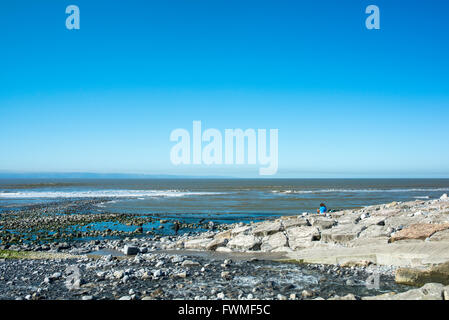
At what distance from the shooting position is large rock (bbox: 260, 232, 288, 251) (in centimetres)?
1695

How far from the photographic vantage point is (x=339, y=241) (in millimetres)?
16375

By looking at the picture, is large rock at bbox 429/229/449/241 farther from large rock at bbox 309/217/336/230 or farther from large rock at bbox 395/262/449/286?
large rock at bbox 309/217/336/230

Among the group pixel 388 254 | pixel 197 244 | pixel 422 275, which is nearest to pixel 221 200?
pixel 197 244

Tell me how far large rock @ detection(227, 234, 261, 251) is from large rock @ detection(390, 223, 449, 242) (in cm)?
618

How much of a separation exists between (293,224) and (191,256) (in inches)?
271

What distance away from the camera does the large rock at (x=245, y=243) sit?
1702 centimetres

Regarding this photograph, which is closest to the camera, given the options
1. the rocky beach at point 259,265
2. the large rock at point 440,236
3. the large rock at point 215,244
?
the rocky beach at point 259,265

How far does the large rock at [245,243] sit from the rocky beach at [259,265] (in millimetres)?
49

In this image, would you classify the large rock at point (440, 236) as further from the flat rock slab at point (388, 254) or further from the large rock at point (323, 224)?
the large rock at point (323, 224)

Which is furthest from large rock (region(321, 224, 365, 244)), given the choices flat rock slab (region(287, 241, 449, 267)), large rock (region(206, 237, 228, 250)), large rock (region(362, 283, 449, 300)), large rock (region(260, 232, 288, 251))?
large rock (region(362, 283, 449, 300))

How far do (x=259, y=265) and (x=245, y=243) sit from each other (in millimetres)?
3510

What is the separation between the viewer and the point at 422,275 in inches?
415

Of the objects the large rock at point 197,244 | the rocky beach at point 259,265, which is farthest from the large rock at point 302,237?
the large rock at point 197,244
